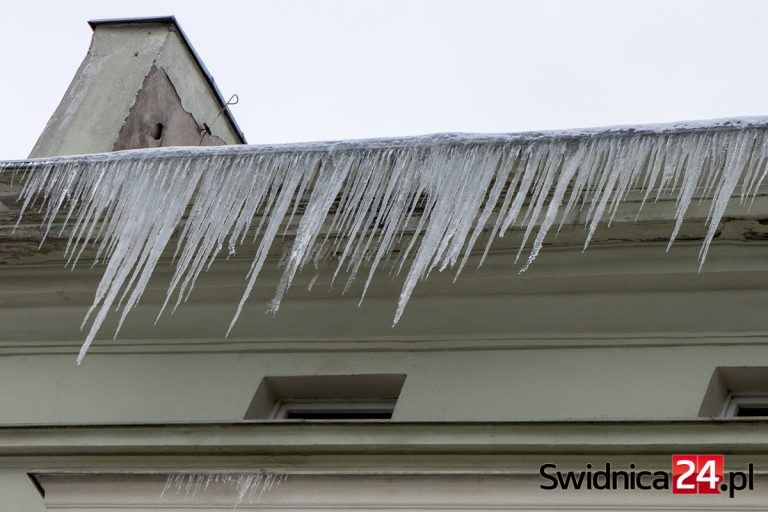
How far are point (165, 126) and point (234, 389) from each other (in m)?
2.27

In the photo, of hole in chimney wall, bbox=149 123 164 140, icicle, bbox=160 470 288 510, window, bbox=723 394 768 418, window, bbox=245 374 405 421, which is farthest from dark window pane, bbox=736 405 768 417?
hole in chimney wall, bbox=149 123 164 140

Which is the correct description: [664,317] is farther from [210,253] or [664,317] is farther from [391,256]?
[210,253]

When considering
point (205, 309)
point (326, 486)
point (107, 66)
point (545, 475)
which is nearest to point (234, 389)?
point (205, 309)

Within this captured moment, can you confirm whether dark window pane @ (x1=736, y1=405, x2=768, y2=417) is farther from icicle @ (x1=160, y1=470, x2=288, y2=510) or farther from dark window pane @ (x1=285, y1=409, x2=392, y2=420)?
icicle @ (x1=160, y1=470, x2=288, y2=510)

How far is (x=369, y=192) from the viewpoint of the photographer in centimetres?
601

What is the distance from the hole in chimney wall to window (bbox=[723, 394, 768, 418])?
3.34 metres

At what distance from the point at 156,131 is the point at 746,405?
11.2ft

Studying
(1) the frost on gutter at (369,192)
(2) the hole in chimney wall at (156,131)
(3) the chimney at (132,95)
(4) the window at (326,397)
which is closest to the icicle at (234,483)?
(4) the window at (326,397)

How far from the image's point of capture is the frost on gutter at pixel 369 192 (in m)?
5.67

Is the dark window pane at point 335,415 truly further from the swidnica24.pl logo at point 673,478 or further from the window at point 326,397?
the swidnica24.pl logo at point 673,478

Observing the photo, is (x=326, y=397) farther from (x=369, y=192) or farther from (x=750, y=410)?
(x=750, y=410)

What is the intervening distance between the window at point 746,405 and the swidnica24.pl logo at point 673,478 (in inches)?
26.2

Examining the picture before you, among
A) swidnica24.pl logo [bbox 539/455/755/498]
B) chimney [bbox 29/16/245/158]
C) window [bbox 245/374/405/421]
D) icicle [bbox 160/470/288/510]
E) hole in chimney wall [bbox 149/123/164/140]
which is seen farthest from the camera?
hole in chimney wall [bbox 149/123/164/140]

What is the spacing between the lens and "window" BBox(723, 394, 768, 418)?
19.1 ft
